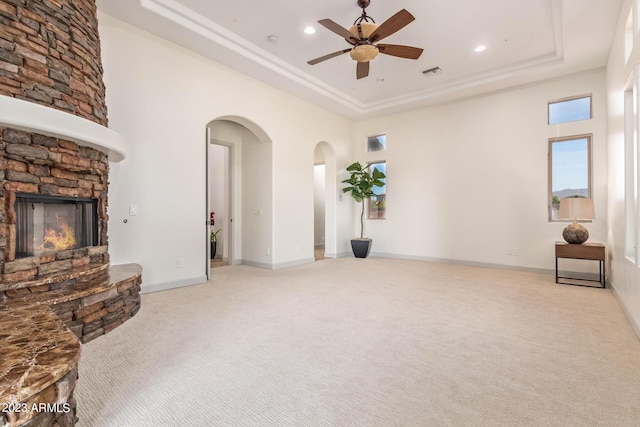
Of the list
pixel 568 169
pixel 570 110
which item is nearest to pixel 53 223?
pixel 568 169

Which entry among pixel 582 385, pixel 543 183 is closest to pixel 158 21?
pixel 582 385

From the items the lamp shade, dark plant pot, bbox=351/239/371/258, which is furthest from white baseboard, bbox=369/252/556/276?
the lamp shade

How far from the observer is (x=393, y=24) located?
3.36 m

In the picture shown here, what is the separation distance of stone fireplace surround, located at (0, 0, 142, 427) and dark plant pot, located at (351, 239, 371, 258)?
5058 mm

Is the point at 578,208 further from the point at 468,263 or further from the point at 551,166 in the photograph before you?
the point at 468,263

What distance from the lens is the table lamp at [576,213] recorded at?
4.53 metres

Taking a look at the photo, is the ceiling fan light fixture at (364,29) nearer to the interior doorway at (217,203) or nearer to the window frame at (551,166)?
the window frame at (551,166)

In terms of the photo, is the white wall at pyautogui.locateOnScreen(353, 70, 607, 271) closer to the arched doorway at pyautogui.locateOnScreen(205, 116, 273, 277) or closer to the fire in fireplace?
the arched doorway at pyautogui.locateOnScreen(205, 116, 273, 277)

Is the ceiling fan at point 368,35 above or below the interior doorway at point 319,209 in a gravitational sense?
above

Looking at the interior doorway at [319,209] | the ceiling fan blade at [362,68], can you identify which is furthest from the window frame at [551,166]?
the interior doorway at [319,209]

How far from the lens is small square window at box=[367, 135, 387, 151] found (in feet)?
25.6

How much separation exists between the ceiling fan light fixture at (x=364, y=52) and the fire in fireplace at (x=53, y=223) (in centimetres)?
335

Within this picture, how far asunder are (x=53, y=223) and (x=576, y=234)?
6.48 metres

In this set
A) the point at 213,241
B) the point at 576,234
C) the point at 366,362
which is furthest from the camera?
the point at 213,241
